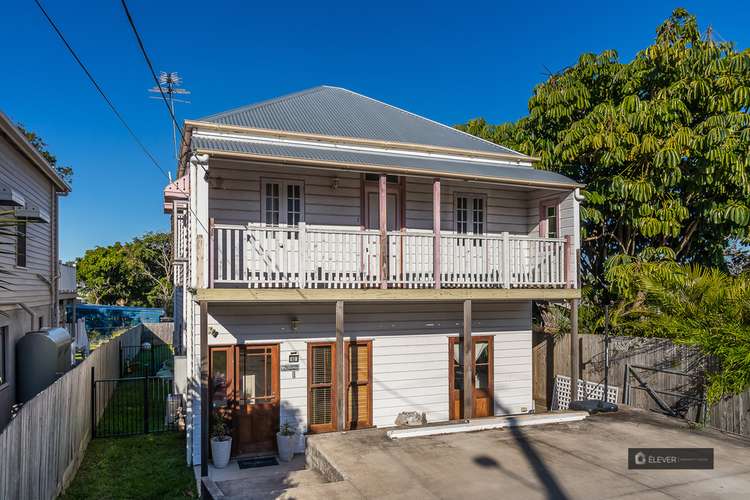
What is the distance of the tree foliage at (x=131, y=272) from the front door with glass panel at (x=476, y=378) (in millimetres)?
30383

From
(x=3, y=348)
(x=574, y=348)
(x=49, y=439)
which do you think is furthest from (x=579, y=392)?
(x=3, y=348)

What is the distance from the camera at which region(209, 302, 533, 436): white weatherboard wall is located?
10.5m

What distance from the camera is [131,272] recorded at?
40.5 metres

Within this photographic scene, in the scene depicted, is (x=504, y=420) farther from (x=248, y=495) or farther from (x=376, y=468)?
(x=248, y=495)

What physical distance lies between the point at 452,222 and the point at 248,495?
736 cm

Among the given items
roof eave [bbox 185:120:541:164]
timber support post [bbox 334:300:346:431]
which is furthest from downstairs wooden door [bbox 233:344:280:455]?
roof eave [bbox 185:120:541:164]

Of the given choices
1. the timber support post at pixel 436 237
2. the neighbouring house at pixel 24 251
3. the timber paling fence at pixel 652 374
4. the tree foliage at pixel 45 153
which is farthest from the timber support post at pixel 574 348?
the tree foliage at pixel 45 153

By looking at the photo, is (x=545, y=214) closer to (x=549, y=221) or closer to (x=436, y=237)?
(x=549, y=221)

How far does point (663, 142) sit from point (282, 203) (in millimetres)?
9411

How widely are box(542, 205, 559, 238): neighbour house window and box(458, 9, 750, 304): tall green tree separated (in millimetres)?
1462

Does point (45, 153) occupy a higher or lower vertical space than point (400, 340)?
higher

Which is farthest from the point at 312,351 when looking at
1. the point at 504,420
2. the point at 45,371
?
the point at 45,371

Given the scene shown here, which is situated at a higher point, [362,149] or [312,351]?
[362,149]

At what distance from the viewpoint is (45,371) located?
12.7 meters
